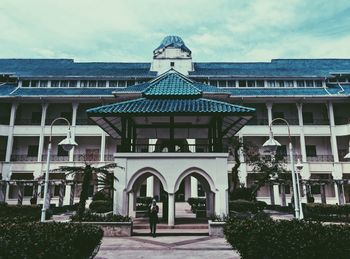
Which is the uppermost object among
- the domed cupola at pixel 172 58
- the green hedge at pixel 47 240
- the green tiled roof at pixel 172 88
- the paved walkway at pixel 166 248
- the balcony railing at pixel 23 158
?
the domed cupola at pixel 172 58

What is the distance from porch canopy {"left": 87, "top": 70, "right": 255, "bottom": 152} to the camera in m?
16.3

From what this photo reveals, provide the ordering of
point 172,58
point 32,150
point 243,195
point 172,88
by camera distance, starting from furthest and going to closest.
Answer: point 172,58 < point 32,150 < point 243,195 < point 172,88

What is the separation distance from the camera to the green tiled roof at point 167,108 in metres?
16.2

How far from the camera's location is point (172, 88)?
19328 millimetres

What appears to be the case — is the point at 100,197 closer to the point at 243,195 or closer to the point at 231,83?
the point at 243,195

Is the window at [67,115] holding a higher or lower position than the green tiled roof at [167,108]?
higher

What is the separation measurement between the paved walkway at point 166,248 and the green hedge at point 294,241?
311cm

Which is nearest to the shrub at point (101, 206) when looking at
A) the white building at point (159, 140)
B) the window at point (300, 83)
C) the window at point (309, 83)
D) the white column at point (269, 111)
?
the white building at point (159, 140)

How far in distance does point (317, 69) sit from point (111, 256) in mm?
38920

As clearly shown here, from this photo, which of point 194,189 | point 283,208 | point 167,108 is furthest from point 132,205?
Result: point 194,189

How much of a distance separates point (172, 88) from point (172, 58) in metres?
20.5

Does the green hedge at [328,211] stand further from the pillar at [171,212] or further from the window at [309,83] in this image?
the window at [309,83]

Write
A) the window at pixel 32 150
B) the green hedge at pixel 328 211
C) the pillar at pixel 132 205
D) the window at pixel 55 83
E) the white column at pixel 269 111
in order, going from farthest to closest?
the window at pixel 55 83 → the window at pixel 32 150 → the white column at pixel 269 111 → the green hedge at pixel 328 211 → the pillar at pixel 132 205

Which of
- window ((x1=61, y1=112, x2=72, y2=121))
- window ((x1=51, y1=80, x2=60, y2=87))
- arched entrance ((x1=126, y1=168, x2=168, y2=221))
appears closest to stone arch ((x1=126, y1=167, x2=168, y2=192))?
arched entrance ((x1=126, y1=168, x2=168, y2=221))
